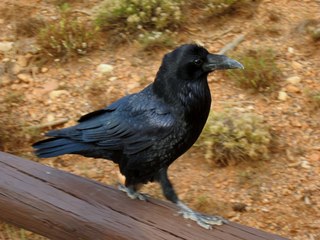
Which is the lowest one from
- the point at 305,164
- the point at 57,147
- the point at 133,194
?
the point at 305,164

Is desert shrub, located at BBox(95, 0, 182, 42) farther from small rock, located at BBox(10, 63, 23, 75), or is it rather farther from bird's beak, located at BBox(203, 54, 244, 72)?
bird's beak, located at BBox(203, 54, 244, 72)

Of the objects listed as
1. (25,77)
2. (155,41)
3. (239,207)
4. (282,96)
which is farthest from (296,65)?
(25,77)

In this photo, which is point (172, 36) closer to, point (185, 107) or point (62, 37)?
point (62, 37)

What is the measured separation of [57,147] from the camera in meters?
2.70

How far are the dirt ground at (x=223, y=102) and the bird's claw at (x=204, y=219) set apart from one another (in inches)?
41.4

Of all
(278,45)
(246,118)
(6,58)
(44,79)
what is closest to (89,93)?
(44,79)

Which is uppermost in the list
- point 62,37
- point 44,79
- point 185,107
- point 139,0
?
point 185,107

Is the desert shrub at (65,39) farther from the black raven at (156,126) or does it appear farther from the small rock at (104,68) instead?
the black raven at (156,126)

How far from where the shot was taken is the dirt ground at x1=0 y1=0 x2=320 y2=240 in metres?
3.59

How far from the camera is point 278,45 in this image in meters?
4.84

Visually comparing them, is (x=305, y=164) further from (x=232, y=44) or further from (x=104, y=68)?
(x=104, y=68)

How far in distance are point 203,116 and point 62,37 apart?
8.71ft

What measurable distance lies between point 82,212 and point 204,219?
53cm

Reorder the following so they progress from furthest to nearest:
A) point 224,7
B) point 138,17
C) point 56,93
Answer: point 224,7
point 138,17
point 56,93
